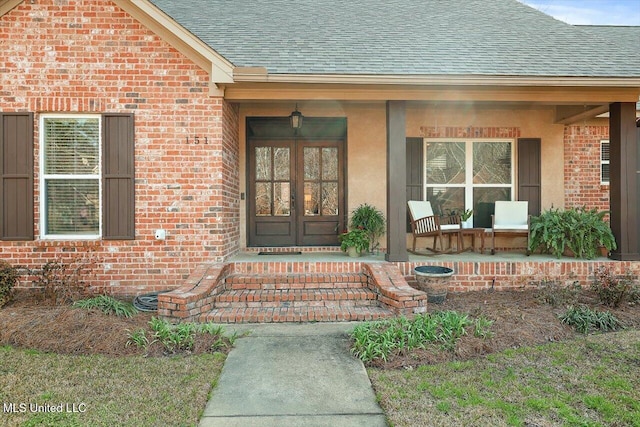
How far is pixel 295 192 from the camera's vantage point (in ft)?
24.1

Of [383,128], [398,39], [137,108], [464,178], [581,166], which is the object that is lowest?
[464,178]

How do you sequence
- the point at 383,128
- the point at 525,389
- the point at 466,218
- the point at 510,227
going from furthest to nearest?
the point at 383,128 < the point at 466,218 < the point at 510,227 < the point at 525,389

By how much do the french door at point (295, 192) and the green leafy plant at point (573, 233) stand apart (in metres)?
3.21

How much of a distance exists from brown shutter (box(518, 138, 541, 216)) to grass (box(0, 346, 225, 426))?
6.27 meters

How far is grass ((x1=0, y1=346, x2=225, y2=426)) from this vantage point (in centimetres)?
257

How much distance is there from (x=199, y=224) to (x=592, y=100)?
19.6 ft

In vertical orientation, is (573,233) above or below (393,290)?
above

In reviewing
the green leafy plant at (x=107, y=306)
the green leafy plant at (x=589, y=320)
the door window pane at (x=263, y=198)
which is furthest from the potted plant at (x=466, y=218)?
the green leafy plant at (x=107, y=306)

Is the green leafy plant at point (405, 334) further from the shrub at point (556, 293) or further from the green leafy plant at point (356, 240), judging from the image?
the green leafy plant at point (356, 240)

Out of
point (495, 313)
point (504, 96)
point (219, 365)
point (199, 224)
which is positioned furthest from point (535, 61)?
point (219, 365)

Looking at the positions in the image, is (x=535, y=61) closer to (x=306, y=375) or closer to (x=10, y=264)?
(x=306, y=375)

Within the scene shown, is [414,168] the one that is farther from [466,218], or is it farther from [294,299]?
[294,299]

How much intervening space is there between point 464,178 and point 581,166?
2.27 meters

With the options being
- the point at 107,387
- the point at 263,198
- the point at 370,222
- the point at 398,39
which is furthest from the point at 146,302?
the point at 398,39
